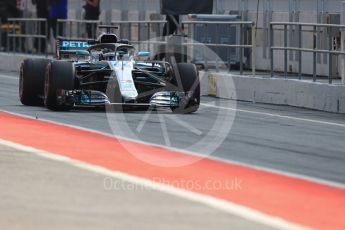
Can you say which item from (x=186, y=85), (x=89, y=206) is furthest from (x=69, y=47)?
(x=89, y=206)

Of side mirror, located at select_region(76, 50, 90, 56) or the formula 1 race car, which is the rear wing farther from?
the formula 1 race car

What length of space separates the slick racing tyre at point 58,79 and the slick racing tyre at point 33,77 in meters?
1.16

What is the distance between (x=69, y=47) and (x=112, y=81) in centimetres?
205

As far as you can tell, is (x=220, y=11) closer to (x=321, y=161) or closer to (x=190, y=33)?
(x=190, y=33)

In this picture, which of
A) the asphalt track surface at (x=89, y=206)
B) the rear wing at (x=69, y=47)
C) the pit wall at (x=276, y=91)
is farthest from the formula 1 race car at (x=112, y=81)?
the asphalt track surface at (x=89, y=206)

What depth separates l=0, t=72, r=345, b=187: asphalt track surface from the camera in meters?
12.1

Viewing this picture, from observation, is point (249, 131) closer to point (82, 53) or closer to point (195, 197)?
point (82, 53)

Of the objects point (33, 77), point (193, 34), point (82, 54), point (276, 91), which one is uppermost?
point (193, 34)

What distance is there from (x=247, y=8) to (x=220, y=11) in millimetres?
1454

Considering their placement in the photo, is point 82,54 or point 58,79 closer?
point 58,79

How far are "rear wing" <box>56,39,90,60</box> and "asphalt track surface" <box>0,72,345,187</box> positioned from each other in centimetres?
121

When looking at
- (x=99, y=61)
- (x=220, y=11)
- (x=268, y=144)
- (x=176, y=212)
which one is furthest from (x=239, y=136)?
(x=220, y=11)

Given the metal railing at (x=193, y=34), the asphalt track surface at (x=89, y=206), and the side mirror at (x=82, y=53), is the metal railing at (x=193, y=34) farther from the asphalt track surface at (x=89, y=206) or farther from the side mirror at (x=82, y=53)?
the asphalt track surface at (x=89, y=206)

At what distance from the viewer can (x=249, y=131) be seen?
16000 millimetres
